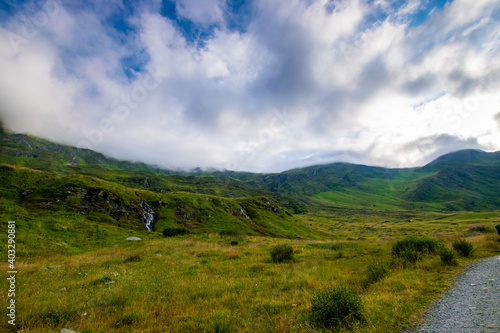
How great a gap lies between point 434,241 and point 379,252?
4155 mm

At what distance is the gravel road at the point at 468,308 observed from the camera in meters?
4.88

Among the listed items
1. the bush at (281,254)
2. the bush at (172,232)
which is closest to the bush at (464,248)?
the bush at (281,254)

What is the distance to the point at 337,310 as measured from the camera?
6.07 metres

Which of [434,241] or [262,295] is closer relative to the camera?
[262,295]

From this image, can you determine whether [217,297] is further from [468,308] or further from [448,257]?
[448,257]

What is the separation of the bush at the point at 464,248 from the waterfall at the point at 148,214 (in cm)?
5866

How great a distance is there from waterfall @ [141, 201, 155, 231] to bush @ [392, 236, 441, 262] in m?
55.9

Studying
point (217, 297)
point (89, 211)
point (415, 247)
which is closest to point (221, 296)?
point (217, 297)

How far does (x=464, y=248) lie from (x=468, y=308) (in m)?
10.2

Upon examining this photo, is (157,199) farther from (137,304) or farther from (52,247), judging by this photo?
(137,304)

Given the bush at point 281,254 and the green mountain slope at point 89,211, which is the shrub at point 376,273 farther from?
the green mountain slope at point 89,211

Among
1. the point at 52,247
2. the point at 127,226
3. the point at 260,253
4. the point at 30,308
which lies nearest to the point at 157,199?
the point at 127,226

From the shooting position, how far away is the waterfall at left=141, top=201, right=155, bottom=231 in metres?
55.5

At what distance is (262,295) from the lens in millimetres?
9180
